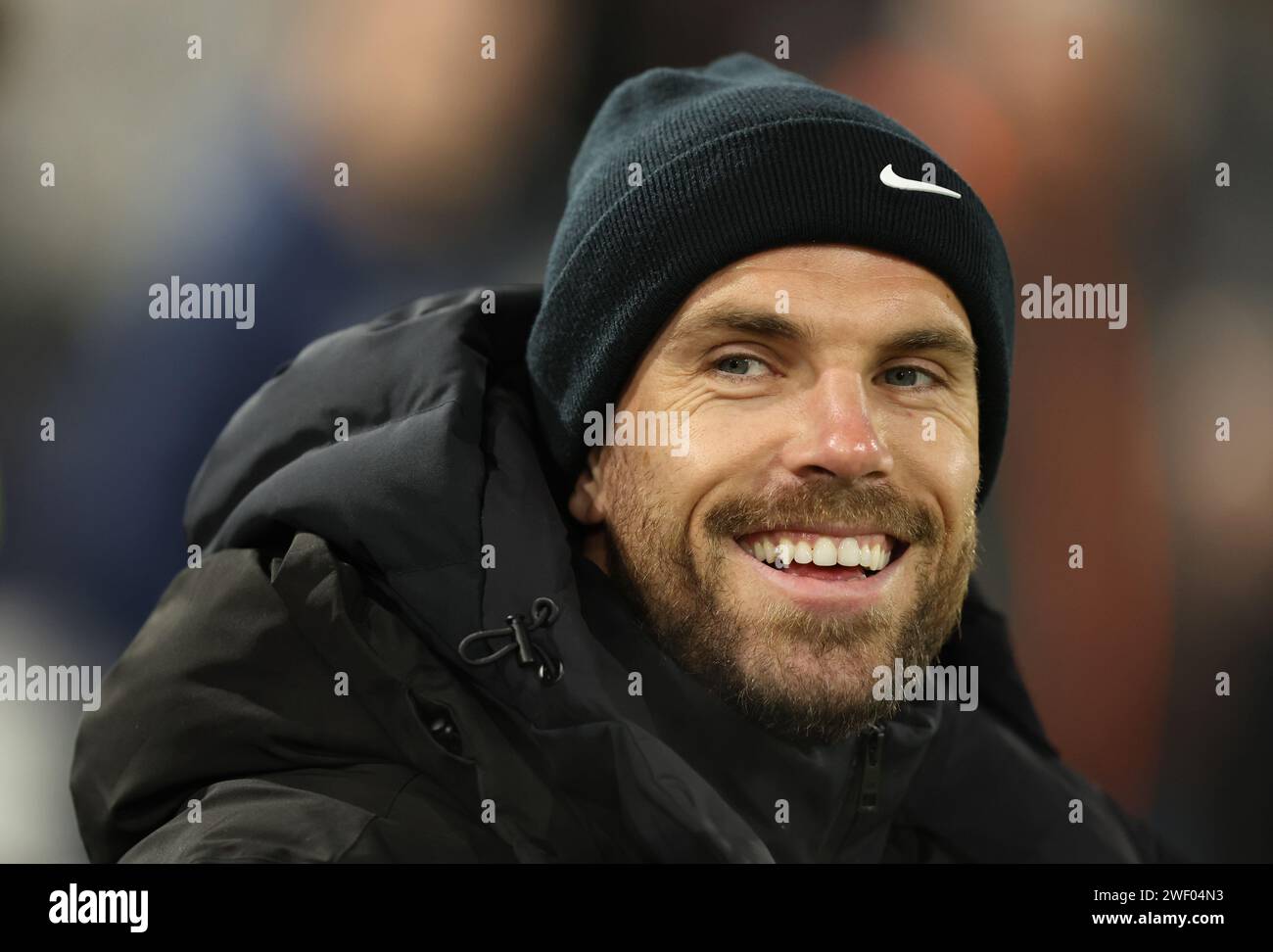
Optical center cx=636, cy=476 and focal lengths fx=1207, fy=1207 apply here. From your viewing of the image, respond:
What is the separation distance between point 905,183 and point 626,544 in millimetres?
409

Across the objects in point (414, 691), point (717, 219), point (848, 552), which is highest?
point (717, 219)

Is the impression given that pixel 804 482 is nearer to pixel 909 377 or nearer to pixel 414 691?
pixel 909 377

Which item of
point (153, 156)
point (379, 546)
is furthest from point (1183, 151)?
point (153, 156)

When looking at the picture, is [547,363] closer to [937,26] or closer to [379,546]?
[379,546]

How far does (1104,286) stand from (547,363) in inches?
25.0

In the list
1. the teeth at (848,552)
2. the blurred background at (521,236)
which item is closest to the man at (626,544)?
the teeth at (848,552)

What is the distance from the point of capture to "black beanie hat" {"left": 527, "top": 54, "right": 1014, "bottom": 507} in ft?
3.43

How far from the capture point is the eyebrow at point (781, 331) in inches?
40.7

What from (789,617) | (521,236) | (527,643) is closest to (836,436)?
(789,617)

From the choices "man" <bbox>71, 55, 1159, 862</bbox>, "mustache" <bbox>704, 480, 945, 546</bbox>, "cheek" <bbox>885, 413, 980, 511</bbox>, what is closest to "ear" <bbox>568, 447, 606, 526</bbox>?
"man" <bbox>71, 55, 1159, 862</bbox>

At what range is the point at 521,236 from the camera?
1.34 meters

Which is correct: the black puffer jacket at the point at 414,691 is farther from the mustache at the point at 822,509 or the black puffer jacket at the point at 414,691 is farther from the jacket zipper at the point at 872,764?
the mustache at the point at 822,509

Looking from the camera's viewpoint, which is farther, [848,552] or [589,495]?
[589,495]

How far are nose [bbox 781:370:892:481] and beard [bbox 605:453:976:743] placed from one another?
2 cm
